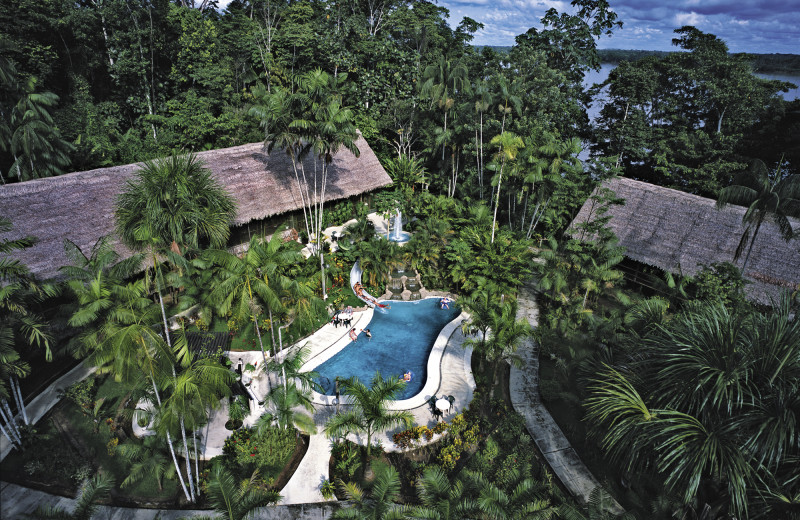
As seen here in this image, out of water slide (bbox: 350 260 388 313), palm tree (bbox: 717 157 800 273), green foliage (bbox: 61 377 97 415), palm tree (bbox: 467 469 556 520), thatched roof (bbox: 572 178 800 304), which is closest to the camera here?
palm tree (bbox: 467 469 556 520)

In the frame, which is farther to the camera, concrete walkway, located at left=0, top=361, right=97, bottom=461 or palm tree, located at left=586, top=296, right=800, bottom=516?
concrete walkway, located at left=0, top=361, right=97, bottom=461

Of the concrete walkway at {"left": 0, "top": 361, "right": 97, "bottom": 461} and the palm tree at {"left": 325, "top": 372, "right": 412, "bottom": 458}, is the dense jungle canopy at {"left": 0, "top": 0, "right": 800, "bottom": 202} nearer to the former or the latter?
the concrete walkway at {"left": 0, "top": 361, "right": 97, "bottom": 461}

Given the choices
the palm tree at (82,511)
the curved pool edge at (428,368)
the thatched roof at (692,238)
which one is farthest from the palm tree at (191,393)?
the thatched roof at (692,238)

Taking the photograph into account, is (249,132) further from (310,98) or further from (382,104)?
(310,98)

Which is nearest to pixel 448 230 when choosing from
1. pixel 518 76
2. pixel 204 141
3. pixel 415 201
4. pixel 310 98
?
pixel 415 201

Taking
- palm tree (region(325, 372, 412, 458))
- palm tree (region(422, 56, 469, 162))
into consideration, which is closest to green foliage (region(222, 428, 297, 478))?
palm tree (region(325, 372, 412, 458))

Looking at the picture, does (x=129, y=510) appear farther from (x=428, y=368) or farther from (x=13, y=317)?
(x=428, y=368)
